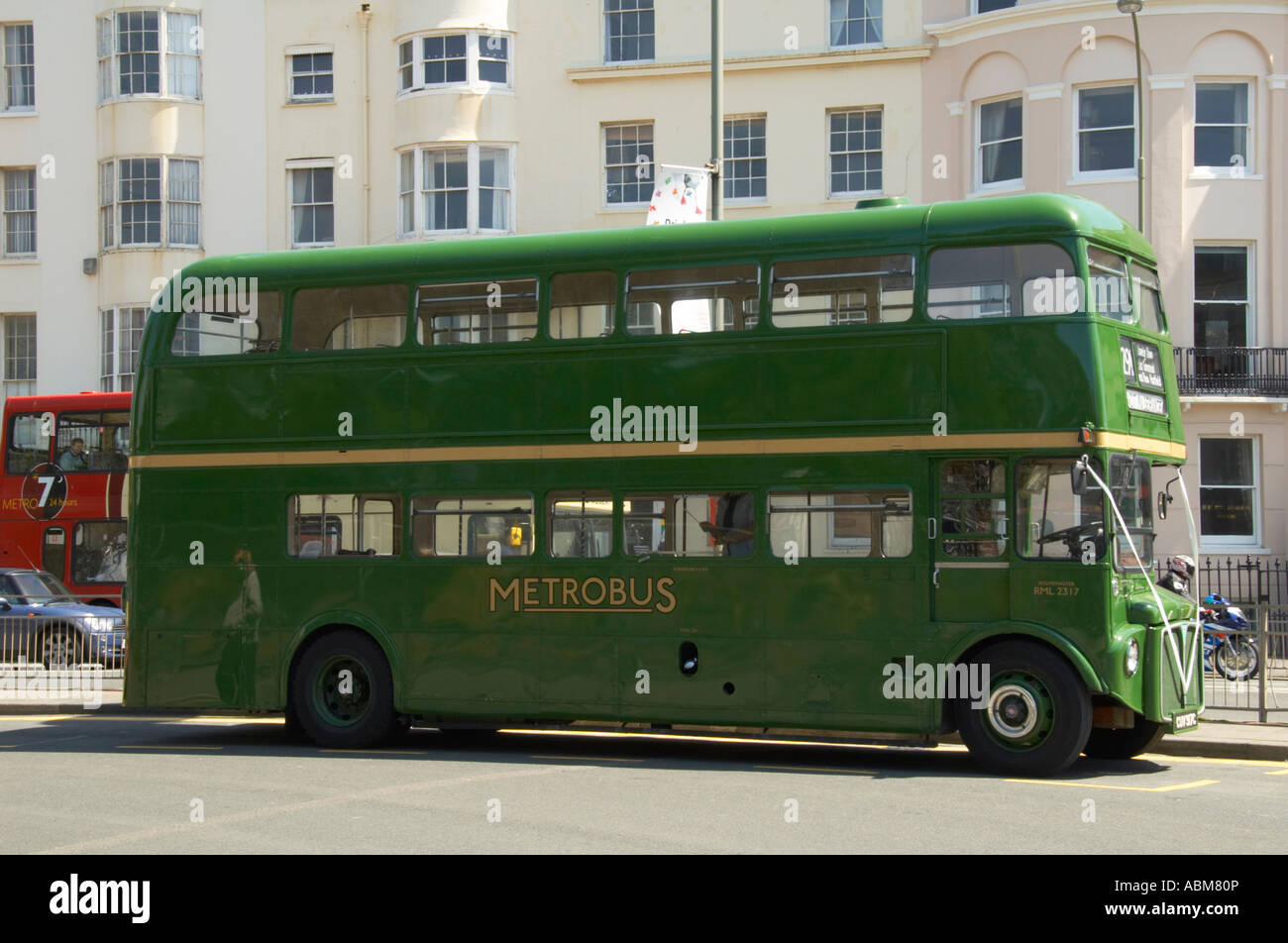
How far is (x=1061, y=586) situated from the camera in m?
12.1

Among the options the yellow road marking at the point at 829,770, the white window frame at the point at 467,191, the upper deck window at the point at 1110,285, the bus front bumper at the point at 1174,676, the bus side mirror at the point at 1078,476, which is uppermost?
the white window frame at the point at 467,191

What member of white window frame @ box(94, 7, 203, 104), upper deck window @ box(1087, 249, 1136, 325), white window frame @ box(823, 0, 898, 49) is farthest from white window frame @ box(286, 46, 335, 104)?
upper deck window @ box(1087, 249, 1136, 325)

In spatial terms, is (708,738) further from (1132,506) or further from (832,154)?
(832,154)

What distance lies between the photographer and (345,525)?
48.1ft

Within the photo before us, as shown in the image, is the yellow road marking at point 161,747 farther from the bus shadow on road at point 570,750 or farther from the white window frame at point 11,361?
the white window frame at point 11,361

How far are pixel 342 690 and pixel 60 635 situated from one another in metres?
7.44

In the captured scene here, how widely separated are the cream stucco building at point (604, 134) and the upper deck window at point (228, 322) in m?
16.7

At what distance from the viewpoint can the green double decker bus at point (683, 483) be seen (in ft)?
40.4

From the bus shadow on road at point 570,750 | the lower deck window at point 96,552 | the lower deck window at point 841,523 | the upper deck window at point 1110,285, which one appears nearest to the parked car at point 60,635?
the bus shadow on road at point 570,750

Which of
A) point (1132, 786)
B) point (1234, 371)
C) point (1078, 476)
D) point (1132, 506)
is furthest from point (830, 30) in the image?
point (1132, 786)

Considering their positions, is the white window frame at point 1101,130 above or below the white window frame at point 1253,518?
above

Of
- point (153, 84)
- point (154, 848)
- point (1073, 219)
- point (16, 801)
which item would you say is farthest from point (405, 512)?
point (153, 84)

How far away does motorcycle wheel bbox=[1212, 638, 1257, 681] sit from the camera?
16125 millimetres

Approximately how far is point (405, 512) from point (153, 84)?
22.9 meters
